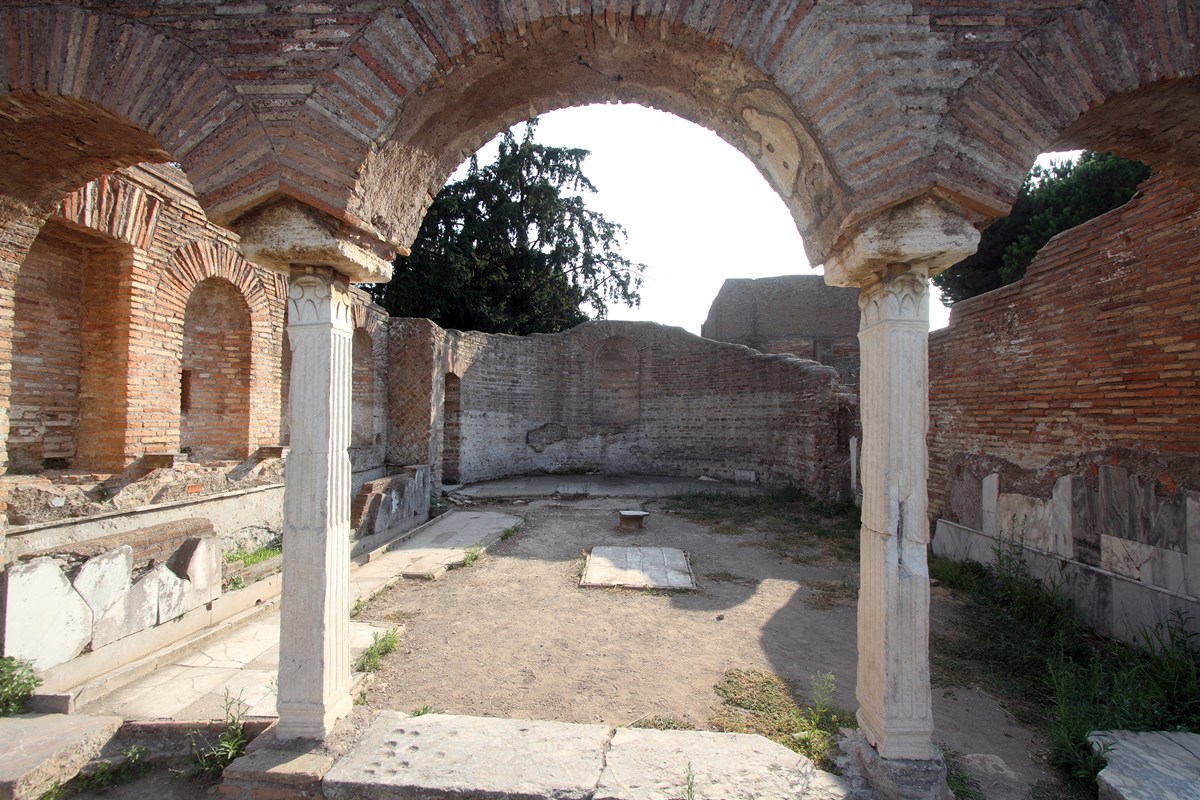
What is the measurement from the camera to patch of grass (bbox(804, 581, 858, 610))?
6.12 meters

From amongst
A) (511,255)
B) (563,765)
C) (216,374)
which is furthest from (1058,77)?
(511,255)

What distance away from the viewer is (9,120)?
3252 mm

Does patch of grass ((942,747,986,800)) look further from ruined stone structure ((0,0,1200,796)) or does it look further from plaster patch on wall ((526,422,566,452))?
plaster patch on wall ((526,422,566,452))

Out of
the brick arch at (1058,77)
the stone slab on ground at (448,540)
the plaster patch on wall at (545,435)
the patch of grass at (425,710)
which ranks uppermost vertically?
the brick arch at (1058,77)

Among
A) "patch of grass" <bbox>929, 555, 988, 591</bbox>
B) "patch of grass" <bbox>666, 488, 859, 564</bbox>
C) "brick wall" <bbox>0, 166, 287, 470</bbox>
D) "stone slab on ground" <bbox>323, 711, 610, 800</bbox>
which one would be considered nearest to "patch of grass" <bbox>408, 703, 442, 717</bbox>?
"stone slab on ground" <bbox>323, 711, 610, 800</bbox>

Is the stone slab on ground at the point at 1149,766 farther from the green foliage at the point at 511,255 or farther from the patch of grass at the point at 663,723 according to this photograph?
the green foliage at the point at 511,255

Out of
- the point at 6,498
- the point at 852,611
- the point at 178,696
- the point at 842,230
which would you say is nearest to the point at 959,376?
the point at 852,611

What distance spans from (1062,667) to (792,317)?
20477 mm

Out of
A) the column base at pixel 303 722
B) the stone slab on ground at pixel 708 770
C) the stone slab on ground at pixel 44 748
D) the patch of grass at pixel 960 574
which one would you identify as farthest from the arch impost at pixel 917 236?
the patch of grass at pixel 960 574

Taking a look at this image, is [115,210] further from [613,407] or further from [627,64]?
[613,407]

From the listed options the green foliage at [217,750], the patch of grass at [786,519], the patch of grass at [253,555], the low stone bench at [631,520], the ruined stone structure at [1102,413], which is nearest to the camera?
the green foliage at [217,750]

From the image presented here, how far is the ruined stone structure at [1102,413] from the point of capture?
4.38 meters

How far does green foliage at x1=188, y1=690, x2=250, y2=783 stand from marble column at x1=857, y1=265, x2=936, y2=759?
328 centimetres

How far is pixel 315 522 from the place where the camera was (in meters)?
2.94
